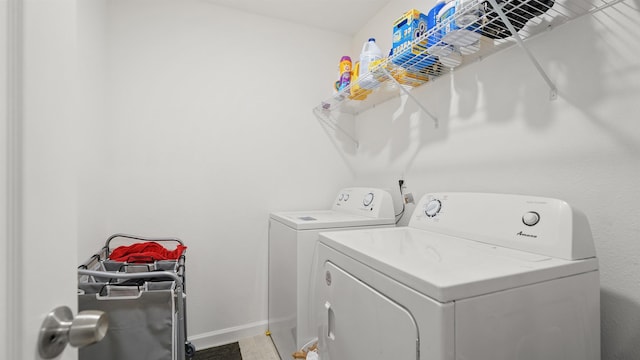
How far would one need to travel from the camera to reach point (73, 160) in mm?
490

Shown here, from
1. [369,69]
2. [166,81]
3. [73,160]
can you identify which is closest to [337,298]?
[73,160]

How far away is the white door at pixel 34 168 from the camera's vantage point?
13.2 inches

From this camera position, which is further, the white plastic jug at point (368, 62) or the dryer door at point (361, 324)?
the white plastic jug at point (368, 62)

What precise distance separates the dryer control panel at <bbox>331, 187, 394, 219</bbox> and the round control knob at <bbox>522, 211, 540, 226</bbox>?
0.88 metres

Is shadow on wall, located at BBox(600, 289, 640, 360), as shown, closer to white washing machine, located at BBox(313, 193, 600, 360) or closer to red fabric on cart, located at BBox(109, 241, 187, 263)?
white washing machine, located at BBox(313, 193, 600, 360)

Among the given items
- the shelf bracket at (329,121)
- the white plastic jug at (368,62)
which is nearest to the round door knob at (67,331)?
the white plastic jug at (368,62)

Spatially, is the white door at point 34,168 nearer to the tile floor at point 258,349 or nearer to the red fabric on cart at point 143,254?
the red fabric on cart at point 143,254

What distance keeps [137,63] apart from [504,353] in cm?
244

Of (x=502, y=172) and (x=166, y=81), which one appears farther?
(x=166, y=81)

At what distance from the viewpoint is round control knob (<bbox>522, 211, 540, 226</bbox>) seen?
34.7 inches

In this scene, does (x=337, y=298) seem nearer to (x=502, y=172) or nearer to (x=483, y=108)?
(x=502, y=172)

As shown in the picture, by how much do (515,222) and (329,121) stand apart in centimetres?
173

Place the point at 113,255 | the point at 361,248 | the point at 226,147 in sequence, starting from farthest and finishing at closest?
the point at 226,147
the point at 113,255
the point at 361,248

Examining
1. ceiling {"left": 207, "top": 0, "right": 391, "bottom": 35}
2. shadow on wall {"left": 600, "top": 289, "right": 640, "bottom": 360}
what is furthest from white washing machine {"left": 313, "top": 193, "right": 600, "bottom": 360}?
ceiling {"left": 207, "top": 0, "right": 391, "bottom": 35}
